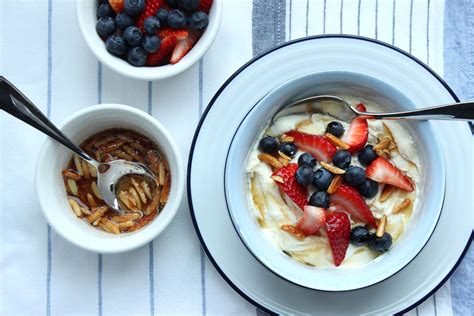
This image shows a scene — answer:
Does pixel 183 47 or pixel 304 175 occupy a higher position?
pixel 183 47

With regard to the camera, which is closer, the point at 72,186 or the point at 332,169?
the point at 332,169

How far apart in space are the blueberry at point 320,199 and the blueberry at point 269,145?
124 millimetres

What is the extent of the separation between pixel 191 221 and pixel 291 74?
15.3 inches

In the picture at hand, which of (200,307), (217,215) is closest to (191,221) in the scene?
(217,215)

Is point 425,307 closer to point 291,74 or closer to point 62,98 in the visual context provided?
point 291,74

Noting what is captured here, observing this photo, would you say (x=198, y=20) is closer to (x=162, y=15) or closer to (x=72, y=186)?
(x=162, y=15)

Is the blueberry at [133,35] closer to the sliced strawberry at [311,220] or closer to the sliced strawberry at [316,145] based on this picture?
the sliced strawberry at [316,145]

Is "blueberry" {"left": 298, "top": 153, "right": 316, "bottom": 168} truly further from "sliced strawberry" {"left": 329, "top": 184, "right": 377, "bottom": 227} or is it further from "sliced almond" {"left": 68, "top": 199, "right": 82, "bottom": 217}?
"sliced almond" {"left": 68, "top": 199, "right": 82, "bottom": 217}

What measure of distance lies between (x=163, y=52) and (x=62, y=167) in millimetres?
328

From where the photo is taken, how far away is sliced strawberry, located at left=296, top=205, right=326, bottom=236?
1.32 m

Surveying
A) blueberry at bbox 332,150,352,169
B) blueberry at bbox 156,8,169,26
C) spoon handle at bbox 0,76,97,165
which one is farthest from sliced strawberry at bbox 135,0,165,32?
blueberry at bbox 332,150,352,169

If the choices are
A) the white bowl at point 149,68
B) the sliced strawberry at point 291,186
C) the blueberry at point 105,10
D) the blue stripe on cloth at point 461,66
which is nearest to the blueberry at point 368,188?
the sliced strawberry at point 291,186

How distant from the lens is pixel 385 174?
Answer: 134cm

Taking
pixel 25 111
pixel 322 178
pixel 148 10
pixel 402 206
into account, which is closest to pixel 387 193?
pixel 402 206
